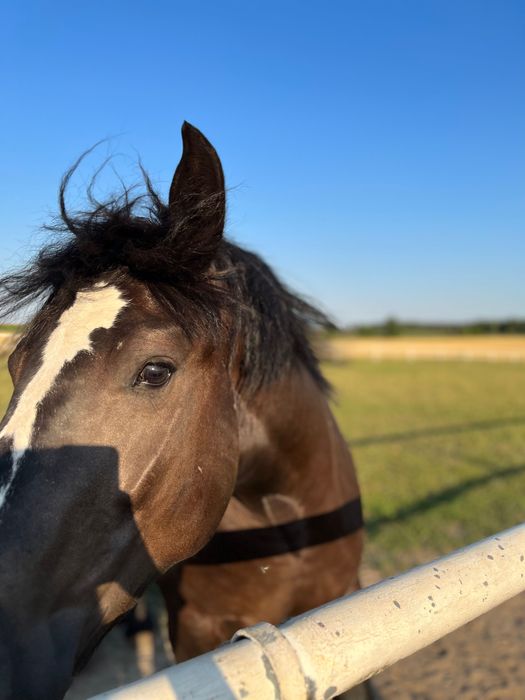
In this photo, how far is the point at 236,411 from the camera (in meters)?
1.98

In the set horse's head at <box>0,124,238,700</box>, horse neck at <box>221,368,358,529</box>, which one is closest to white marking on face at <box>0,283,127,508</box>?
horse's head at <box>0,124,238,700</box>

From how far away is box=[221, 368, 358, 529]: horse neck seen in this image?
2133mm

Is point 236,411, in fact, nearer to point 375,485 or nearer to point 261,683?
point 261,683

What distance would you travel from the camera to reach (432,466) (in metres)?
9.73

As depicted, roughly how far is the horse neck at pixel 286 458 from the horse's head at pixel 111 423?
0.30 m

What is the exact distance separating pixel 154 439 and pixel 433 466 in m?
8.94

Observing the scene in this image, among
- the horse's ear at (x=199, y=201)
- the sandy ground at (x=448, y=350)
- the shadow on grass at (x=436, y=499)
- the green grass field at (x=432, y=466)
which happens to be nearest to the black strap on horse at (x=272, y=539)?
the green grass field at (x=432, y=466)

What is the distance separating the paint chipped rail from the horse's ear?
1.12m

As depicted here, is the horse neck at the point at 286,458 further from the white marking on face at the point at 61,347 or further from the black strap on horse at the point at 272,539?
the white marking on face at the point at 61,347

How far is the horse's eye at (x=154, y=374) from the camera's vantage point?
1.58 m

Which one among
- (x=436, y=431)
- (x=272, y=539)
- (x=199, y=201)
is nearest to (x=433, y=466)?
(x=436, y=431)

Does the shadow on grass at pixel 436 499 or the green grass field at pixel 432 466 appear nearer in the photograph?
the green grass field at pixel 432 466

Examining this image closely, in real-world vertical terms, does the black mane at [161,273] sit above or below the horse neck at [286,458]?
above

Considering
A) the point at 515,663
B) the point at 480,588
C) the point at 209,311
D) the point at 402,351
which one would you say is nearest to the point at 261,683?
the point at 480,588
